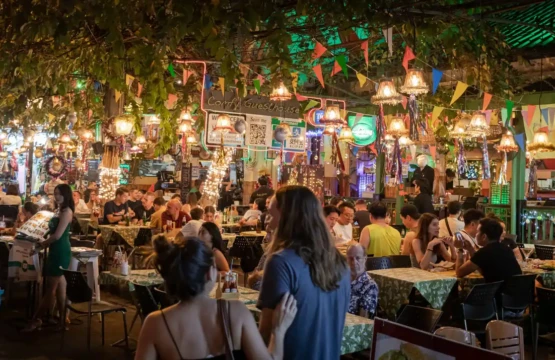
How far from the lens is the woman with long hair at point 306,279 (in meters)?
2.92

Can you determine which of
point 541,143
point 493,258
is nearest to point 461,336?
point 493,258

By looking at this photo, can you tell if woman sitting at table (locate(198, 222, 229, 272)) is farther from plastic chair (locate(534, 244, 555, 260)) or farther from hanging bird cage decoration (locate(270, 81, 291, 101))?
plastic chair (locate(534, 244, 555, 260))

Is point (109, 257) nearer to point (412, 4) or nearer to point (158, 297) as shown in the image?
point (158, 297)

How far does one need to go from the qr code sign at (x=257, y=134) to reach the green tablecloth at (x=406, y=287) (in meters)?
5.55

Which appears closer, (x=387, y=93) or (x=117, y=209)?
(x=387, y=93)

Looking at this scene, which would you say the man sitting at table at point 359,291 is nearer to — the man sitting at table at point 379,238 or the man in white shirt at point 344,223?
the man sitting at table at point 379,238

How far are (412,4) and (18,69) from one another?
5127mm

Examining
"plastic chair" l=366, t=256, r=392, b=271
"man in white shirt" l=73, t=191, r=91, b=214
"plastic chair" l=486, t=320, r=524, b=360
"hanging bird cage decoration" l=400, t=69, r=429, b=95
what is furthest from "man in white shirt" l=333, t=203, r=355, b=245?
"man in white shirt" l=73, t=191, r=91, b=214

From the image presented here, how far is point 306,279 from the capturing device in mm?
2959

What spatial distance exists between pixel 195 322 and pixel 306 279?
23.1 inches

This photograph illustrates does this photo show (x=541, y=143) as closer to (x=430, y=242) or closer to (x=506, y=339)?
(x=430, y=242)

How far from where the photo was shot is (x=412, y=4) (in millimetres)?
7137

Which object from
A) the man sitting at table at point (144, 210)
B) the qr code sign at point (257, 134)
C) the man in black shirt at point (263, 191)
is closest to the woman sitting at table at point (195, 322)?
the qr code sign at point (257, 134)

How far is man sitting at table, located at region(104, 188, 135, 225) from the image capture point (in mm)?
13609
